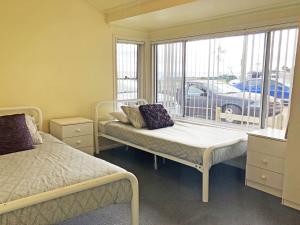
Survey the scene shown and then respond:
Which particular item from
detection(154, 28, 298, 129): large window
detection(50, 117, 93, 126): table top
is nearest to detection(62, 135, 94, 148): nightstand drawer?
detection(50, 117, 93, 126): table top

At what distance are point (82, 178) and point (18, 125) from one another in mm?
1259

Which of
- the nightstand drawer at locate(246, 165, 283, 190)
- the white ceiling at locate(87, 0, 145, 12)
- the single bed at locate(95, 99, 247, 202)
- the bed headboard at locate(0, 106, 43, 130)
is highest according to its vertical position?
the white ceiling at locate(87, 0, 145, 12)

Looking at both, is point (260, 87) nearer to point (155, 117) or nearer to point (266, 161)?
point (266, 161)

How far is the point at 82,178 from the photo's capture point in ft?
6.08

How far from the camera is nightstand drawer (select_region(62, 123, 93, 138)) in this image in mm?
3402

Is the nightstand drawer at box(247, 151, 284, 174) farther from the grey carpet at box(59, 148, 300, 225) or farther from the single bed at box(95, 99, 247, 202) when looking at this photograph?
the grey carpet at box(59, 148, 300, 225)

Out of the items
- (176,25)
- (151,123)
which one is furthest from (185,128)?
(176,25)

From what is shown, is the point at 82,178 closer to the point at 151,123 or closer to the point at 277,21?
the point at 151,123

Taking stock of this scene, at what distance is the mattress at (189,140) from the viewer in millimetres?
2705

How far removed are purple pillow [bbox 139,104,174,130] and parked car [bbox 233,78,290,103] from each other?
41.5 inches

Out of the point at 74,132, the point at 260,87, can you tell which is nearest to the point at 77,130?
the point at 74,132

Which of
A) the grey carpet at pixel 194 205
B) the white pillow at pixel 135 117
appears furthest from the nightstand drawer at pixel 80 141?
the grey carpet at pixel 194 205

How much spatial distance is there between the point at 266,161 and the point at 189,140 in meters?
0.83

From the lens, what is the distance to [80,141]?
3.56m
